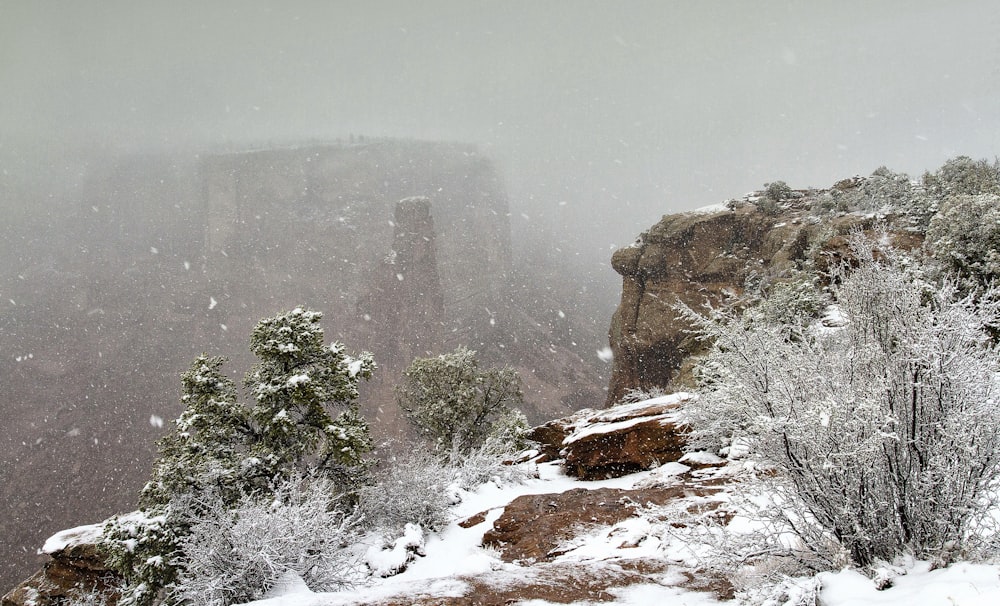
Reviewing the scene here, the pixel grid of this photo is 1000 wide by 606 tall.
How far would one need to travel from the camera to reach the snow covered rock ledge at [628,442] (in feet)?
34.9

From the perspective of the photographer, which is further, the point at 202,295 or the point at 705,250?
the point at 202,295

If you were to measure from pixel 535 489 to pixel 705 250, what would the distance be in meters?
17.0

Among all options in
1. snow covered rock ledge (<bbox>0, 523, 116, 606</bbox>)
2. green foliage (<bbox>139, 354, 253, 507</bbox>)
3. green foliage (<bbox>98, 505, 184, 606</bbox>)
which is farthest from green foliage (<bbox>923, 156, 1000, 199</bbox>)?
snow covered rock ledge (<bbox>0, 523, 116, 606</bbox>)

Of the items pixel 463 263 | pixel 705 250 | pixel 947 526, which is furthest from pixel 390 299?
pixel 947 526

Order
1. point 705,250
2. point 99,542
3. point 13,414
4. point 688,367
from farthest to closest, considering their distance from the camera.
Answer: point 13,414
point 705,250
point 688,367
point 99,542

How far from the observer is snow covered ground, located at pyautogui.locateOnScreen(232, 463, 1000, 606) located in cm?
254

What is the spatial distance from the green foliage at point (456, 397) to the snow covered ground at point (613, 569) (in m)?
9.88

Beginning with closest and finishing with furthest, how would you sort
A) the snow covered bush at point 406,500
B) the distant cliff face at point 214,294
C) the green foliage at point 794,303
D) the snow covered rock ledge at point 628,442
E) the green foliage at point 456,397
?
the snow covered bush at point 406,500, the snow covered rock ledge at point 628,442, the green foliage at point 794,303, the green foliage at point 456,397, the distant cliff face at point 214,294

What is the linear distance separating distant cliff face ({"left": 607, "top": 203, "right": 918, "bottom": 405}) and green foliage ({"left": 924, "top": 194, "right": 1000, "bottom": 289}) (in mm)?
6292

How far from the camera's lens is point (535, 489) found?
36.2 ft

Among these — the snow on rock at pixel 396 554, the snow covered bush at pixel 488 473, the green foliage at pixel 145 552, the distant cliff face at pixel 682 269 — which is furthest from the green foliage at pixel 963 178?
the green foliage at pixel 145 552

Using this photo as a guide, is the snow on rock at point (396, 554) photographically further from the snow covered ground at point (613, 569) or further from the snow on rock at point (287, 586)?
the snow on rock at point (287, 586)

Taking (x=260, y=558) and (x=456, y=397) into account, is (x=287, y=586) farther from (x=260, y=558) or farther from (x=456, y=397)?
(x=456, y=397)

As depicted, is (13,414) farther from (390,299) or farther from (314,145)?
(314,145)
